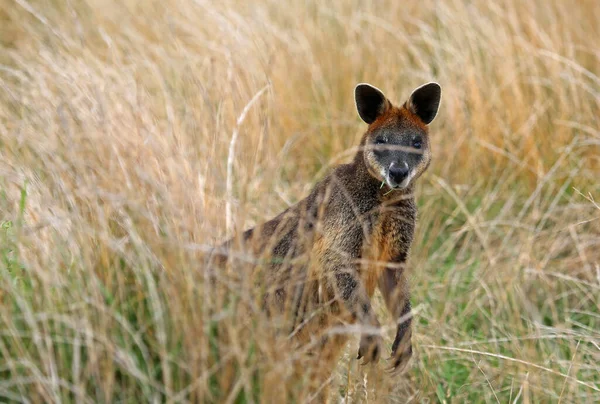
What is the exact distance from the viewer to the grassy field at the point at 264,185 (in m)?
3.55

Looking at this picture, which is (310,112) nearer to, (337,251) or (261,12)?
(261,12)

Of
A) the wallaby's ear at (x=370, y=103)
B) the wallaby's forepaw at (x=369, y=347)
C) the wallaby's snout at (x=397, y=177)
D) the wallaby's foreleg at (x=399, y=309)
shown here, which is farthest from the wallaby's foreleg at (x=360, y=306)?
the wallaby's ear at (x=370, y=103)

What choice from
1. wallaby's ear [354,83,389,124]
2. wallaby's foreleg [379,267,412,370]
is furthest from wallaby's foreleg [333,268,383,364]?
wallaby's ear [354,83,389,124]

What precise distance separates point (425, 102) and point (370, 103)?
278 millimetres

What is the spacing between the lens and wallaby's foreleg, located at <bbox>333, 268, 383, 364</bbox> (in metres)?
4.09

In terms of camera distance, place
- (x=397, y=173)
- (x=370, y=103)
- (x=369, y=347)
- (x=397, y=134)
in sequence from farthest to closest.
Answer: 1. (x=370, y=103)
2. (x=397, y=134)
3. (x=397, y=173)
4. (x=369, y=347)

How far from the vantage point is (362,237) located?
441 centimetres

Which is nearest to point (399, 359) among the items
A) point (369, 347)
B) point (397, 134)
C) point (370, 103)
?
point (369, 347)

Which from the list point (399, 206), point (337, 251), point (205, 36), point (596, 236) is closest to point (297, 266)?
point (337, 251)

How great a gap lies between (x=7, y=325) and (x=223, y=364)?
83 centimetres

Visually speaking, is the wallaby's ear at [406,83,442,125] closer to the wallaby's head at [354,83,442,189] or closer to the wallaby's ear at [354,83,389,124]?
the wallaby's head at [354,83,442,189]

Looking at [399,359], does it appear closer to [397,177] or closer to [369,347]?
[369,347]

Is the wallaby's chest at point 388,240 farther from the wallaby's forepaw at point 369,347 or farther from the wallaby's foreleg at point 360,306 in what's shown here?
the wallaby's forepaw at point 369,347

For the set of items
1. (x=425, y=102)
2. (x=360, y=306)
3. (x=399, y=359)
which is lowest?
(x=399, y=359)
